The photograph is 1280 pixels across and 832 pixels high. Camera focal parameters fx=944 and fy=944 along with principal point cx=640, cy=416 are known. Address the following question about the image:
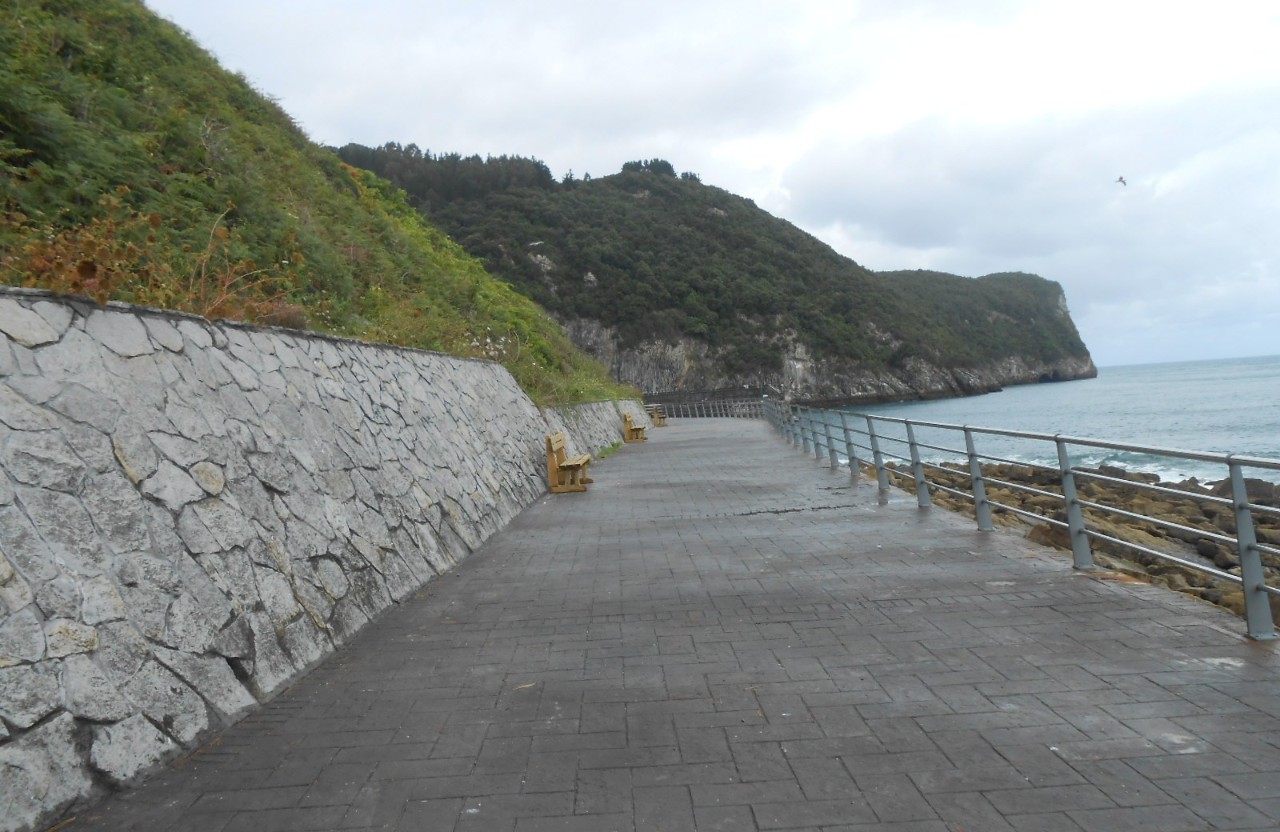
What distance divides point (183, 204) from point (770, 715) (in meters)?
10.2

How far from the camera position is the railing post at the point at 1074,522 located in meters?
6.89

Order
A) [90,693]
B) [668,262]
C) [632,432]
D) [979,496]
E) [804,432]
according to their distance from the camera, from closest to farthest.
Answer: [90,693], [979,496], [804,432], [632,432], [668,262]

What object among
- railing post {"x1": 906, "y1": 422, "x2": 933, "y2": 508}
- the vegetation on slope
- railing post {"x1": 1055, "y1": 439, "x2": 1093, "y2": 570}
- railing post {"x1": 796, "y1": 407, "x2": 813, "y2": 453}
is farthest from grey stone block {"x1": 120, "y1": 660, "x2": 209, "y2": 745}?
the vegetation on slope

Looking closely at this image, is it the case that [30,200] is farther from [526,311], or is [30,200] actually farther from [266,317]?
[526,311]

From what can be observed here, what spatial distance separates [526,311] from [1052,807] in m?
26.8

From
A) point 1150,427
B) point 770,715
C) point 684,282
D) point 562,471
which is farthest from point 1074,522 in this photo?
point 684,282

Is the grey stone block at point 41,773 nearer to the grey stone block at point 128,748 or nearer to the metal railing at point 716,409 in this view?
the grey stone block at point 128,748

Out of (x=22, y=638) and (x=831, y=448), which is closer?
(x=22, y=638)

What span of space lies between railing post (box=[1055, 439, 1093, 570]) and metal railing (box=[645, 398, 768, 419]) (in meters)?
40.8

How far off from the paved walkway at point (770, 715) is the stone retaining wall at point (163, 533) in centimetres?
25

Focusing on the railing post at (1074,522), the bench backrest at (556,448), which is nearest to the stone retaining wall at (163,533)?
the railing post at (1074,522)

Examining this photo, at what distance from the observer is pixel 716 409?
57.7 meters

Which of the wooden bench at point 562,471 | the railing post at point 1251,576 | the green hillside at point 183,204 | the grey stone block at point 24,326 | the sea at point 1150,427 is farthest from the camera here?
the sea at point 1150,427

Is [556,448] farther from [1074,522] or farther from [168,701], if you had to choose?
[168,701]
